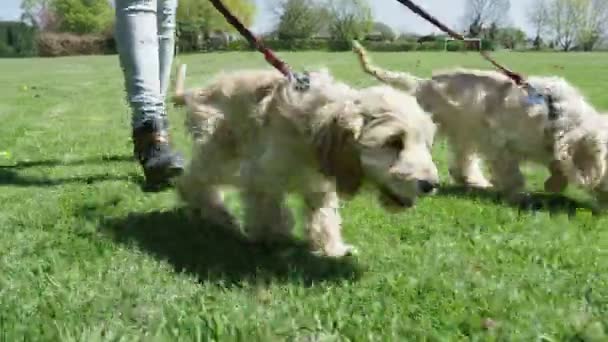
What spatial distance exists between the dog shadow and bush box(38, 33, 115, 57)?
5405 centimetres

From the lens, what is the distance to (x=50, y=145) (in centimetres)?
777

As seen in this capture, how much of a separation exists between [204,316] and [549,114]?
374 centimetres

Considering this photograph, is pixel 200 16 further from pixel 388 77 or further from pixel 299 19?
pixel 388 77

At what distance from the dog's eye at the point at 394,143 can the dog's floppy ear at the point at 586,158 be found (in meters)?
2.50

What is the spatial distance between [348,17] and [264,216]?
64.1 meters

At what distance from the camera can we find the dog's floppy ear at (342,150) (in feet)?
11.3

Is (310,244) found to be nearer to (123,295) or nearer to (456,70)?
(123,295)

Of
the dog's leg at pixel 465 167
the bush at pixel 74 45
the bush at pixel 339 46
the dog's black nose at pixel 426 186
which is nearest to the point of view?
the dog's black nose at pixel 426 186

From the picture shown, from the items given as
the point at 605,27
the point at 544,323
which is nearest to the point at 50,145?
the point at 544,323

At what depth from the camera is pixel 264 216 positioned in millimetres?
3961

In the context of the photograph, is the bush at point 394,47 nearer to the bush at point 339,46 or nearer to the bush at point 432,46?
the bush at point 432,46

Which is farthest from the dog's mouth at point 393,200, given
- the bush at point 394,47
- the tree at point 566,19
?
the tree at point 566,19

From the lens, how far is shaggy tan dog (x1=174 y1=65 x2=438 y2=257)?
3.41m

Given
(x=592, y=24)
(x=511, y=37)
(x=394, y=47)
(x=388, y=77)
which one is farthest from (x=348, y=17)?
(x=388, y=77)
